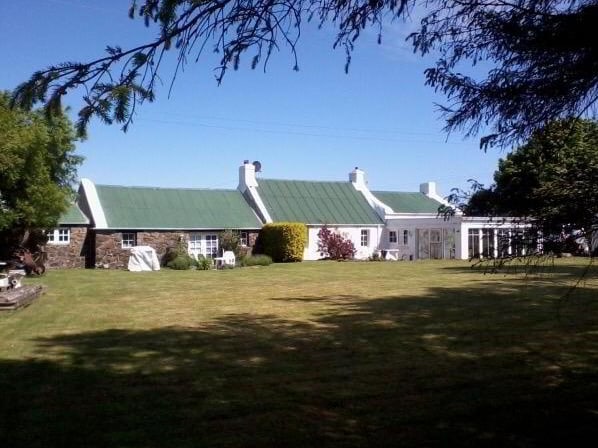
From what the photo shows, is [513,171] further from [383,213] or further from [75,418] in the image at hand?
[383,213]

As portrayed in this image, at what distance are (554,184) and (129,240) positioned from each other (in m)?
27.7

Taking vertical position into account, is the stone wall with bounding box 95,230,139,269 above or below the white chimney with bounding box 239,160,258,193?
below

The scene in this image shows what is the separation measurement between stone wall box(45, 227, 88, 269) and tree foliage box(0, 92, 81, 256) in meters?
4.17

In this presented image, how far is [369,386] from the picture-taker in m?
6.84

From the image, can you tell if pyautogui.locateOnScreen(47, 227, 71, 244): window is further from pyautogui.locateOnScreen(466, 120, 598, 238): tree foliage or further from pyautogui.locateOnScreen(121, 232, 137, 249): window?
pyautogui.locateOnScreen(466, 120, 598, 238): tree foliage

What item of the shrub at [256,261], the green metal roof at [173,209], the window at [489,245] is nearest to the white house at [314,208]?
the green metal roof at [173,209]

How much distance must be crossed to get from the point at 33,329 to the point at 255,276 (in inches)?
511

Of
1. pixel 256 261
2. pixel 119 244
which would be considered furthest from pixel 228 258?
pixel 119 244

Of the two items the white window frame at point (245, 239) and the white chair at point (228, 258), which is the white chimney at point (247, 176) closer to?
the white window frame at point (245, 239)

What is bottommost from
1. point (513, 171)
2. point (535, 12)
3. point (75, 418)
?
point (75, 418)

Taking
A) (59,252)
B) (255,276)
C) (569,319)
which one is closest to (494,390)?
(569,319)

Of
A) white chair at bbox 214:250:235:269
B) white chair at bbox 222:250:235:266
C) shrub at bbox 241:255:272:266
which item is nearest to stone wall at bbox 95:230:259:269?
white chair at bbox 214:250:235:269

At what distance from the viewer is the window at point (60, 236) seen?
98.1ft

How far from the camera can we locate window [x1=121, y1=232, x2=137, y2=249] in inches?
1209
